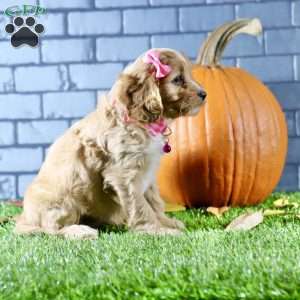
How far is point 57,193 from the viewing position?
2.46m

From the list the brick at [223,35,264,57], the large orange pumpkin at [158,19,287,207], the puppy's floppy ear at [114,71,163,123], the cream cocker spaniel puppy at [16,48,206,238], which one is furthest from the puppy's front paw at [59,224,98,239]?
the brick at [223,35,264,57]

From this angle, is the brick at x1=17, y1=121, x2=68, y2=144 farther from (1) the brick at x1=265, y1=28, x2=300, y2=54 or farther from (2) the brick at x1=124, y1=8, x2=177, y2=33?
(1) the brick at x1=265, y1=28, x2=300, y2=54

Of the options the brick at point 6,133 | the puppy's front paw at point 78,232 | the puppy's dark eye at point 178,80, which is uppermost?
the puppy's dark eye at point 178,80

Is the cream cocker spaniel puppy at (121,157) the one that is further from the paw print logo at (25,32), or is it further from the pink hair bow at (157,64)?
the paw print logo at (25,32)

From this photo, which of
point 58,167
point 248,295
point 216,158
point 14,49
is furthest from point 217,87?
point 248,295

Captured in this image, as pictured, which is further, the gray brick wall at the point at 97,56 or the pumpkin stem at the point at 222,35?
the gray brick wall at the point at 97,56

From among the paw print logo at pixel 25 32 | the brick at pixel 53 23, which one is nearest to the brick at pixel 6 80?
the paw print logo at pixel 25 32

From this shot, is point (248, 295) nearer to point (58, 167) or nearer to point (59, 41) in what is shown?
point (58, 167)

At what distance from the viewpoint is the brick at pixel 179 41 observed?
3.87 meters

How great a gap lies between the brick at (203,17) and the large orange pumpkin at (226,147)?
0.65m

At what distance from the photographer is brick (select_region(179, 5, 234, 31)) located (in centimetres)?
386

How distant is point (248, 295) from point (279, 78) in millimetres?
2692

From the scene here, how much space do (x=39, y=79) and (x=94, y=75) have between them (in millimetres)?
350

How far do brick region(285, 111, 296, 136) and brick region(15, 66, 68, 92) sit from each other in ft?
4.61
